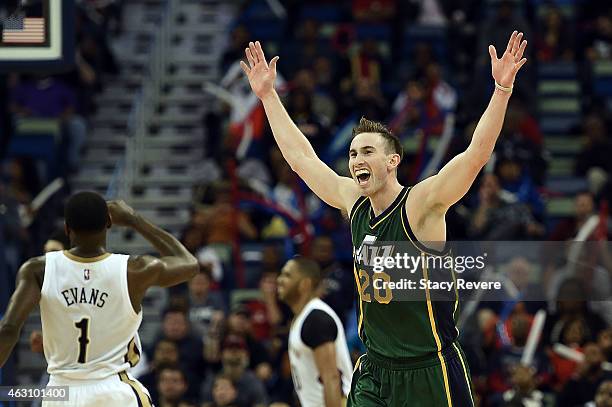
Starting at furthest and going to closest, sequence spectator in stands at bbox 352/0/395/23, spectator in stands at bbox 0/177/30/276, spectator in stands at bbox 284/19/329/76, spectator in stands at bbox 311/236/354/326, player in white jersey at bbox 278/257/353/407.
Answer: spectator in stands at bbox 352/0/395/23 < spectator in stands at bbox 284/19/329/76 < spectator in stands at bbox 0/177/30/276 < spectator in stands at bbox 311/236/354/326 < player in white jersey at bbox 278/257/353/407

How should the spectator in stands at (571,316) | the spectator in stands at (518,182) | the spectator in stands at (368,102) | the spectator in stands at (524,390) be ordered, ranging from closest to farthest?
the spectator in stands at (524,390), the spectator in stands at (571,316), the spectator in stands at (518,182), the spectator in stands at (368,102)

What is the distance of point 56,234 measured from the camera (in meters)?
9.22

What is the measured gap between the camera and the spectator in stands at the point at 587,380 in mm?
11586

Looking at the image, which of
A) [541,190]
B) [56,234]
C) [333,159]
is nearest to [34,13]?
[56,234]

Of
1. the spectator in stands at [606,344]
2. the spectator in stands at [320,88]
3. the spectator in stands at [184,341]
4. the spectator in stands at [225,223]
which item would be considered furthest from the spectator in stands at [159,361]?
the spectator in stands at [320,88]

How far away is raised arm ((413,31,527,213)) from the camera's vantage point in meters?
6.94

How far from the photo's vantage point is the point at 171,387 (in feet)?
38.8

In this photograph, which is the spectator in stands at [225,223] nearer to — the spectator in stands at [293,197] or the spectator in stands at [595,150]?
the spectator in stands at [293,197]

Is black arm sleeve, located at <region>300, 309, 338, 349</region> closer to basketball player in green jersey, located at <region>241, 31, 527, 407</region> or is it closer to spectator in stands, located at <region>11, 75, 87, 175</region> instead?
basketball player in green jersey, located at <region>241, 31, 527, 407</region>

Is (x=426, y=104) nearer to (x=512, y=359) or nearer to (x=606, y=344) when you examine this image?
(x=512, y=359)

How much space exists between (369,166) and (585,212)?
697 centimetres

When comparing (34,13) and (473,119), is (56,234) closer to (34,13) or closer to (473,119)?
(34,13)

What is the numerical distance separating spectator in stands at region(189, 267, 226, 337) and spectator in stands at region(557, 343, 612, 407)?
136 inches

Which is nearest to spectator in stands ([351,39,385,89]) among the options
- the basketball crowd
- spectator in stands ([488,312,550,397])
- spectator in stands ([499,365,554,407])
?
the basketball crowd
